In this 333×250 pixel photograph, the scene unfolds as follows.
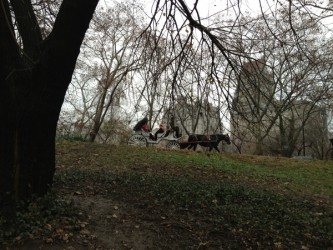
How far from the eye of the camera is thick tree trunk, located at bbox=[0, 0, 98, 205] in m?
4.19

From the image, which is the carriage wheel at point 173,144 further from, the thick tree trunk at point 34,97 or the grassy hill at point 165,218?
the thick tree trunk at point 34,97

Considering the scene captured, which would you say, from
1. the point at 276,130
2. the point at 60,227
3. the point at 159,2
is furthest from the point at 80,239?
the point at 276,130

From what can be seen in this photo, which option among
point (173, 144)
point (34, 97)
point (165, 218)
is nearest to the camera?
point (34, 97)

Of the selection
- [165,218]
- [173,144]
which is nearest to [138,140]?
[173,144]

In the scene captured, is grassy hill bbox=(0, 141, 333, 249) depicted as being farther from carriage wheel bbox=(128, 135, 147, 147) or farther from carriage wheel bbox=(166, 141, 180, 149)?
carriage wheel bbox=(166, 141, 180, 149)

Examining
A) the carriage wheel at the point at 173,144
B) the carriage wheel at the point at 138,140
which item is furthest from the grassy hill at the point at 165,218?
the carriage wheel at the point at 173,144

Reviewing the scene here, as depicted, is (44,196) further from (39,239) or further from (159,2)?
(159,2)

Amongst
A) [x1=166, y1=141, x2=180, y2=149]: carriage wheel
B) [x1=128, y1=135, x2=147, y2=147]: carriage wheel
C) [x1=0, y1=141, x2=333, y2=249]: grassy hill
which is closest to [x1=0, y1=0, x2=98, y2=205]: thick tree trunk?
[x1=0, y1=141, x2=333, y2=249]: grassy hill

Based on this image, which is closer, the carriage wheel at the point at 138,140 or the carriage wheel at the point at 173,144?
the carriage wheel at the point at 138,140

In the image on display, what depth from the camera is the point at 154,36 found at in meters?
6.49

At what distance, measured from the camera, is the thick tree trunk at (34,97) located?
4.19m

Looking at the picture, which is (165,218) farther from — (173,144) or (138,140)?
(173,144)

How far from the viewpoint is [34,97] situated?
14.4 feet

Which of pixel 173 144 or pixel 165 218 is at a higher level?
pixel 173 144
